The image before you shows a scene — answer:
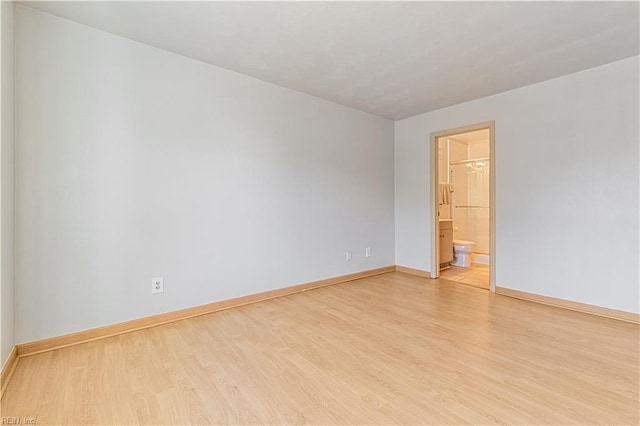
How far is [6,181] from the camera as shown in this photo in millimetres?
1795

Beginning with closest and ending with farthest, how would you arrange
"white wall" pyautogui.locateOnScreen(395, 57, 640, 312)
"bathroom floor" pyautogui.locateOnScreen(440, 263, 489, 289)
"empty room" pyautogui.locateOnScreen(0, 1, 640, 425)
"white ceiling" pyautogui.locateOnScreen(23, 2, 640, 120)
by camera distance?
"empty room" pyautogui.locateOnScreen(0, 1, 640, 425) < "white ceiling" pyautogui.locateOnScreen(23, 2, 640, 120) < "white wall" pyautogui.locateOnScreen(395, 57, 640, 312) < "bathroom floor" pyautogui.locateOnScreen(440, 263, 489, 289)

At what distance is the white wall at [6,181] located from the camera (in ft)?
5.60

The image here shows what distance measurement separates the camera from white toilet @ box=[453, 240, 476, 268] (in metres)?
5.11

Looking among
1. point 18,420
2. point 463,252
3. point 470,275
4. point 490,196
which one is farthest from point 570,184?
point 18,420

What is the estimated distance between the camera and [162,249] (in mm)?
2557

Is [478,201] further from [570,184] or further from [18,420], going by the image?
[18,420]

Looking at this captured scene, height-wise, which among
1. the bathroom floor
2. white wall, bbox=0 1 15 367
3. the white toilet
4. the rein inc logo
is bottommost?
the rein inc logo

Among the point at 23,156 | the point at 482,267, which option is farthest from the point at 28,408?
the point at 482,267

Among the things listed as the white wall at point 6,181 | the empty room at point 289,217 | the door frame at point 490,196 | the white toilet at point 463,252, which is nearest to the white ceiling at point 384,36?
the empty room at point 289,217

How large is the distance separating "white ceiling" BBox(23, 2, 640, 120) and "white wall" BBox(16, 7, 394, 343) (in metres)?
0.26

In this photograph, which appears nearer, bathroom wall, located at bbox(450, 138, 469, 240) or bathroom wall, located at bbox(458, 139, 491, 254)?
bathroom wall, located at bbox(458, 139, 491, 254)

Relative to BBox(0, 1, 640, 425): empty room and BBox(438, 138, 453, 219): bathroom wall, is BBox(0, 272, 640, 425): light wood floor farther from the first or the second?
BBox(438, 138, 453, 219): bathroom wall

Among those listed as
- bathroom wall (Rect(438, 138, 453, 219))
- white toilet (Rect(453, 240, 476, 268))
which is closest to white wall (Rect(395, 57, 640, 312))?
white toilet (Rect(453, 240, 476, 268))

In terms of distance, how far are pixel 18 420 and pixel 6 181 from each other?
132 cm
